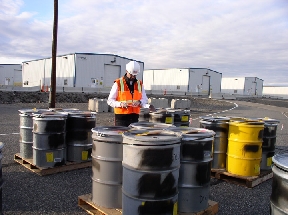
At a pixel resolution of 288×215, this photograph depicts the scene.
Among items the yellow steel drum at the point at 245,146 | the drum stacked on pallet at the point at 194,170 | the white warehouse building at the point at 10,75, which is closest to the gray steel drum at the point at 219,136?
the yellow steel drum at the point at 245,146

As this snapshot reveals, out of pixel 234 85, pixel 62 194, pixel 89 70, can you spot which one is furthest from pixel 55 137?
pixel 234 85

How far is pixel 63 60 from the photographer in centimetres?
3114

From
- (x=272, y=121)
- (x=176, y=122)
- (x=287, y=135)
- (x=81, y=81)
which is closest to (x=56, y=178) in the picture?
(x=176, y=122)

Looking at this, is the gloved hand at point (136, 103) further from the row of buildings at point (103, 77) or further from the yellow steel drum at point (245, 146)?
the row of buildings at point (103, 77)

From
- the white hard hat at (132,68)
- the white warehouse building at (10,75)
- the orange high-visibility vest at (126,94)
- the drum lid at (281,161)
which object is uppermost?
the white warehouse building at (10,75)

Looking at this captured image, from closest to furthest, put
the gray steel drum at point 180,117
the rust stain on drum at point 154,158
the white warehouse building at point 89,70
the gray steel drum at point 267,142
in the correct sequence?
the rust stain on drum at point 154,158 → the gray steel drum at point 267,142 → the gray steel drum at point 180,117 → the white warehouse building at point 89,70

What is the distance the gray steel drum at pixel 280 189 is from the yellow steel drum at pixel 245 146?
2.23 m

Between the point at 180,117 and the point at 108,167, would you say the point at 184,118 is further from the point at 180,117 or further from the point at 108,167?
the point at 108,167

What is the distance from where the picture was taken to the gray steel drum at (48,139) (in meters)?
4.85

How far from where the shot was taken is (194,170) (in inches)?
129

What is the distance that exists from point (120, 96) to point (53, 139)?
164cm

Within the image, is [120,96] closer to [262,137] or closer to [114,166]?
[114,166]

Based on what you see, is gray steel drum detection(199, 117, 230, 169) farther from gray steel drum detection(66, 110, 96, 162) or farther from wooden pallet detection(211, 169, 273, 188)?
gray steel drum detection(66, 110, 96, 162)

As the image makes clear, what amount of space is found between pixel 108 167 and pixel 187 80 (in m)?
39.9
